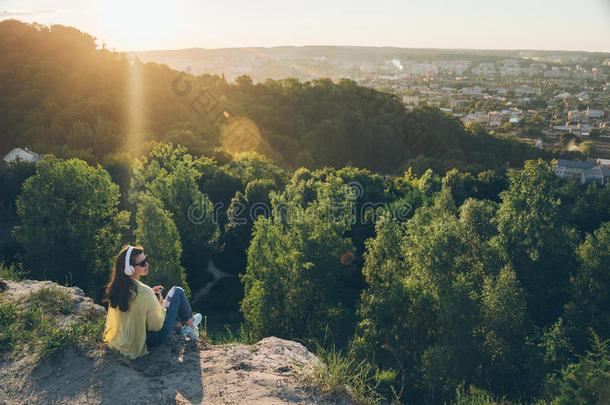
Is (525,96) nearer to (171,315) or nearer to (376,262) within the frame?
(376,262)

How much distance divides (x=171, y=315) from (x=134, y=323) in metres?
0.98

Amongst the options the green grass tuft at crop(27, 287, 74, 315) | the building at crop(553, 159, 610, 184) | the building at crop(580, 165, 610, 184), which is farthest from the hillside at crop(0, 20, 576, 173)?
the green grass tuft at crop(27, 287, 74, 315)

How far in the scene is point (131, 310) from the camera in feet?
26.5

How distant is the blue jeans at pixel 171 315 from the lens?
8602 millimetres

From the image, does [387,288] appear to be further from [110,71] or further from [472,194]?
[110,71]

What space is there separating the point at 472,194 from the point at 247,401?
4023cm

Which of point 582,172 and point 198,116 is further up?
point 198,116

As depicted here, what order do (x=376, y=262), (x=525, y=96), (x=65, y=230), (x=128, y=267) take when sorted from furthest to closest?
(x=525, y=96)
(x=65, y=230)
(x=376, y=262)
(x=128, y=267)

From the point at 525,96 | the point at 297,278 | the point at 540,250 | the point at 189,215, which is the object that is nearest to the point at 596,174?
the point at 540,250

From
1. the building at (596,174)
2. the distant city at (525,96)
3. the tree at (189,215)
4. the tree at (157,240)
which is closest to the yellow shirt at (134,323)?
the tree at (157,240)

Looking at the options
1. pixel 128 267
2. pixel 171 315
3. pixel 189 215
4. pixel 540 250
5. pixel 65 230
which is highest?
pixel 128 267

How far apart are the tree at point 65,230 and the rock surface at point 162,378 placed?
13378 millimetres

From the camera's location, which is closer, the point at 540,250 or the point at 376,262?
the point at 540,250

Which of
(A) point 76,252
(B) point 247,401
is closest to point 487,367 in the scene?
(B) point 247,401
